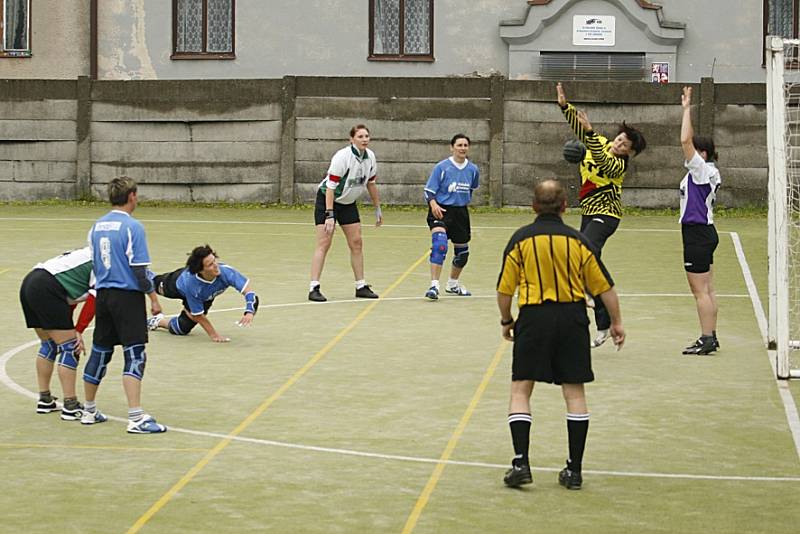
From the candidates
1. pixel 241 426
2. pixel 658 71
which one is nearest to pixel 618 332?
pixel 241 426

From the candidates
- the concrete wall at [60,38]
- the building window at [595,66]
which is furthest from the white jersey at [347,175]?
the concrete wall at [60,38]

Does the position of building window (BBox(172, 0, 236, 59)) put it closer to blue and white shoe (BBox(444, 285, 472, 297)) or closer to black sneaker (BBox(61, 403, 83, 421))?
blue and white shoe (BBox(444, 285, 472, 297))

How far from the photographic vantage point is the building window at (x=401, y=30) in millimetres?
34125

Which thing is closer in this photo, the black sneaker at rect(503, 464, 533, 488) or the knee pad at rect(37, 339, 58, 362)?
the black sneaker at rect(503, 464, 533, 488)

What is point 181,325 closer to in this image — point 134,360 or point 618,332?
point 134,360

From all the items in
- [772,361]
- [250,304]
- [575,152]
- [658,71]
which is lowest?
[772,361]

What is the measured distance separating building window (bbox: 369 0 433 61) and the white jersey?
57.4 feet

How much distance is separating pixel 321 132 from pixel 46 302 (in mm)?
16927

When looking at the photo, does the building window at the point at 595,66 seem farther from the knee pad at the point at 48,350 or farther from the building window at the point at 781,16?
the knee pad at the point at 48,350

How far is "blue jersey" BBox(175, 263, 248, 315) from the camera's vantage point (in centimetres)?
1376

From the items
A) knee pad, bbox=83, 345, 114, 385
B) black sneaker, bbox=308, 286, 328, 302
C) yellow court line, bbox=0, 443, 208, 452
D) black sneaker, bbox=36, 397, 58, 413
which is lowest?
yellow court line, bbox=0, 443, 208, 452

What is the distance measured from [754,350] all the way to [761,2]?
2121 centimetres

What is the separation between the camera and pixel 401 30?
112 feet

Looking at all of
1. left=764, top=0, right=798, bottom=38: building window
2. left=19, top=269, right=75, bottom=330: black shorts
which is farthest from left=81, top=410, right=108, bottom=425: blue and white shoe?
left=764, top=0, right=798, bottom=38: building window
